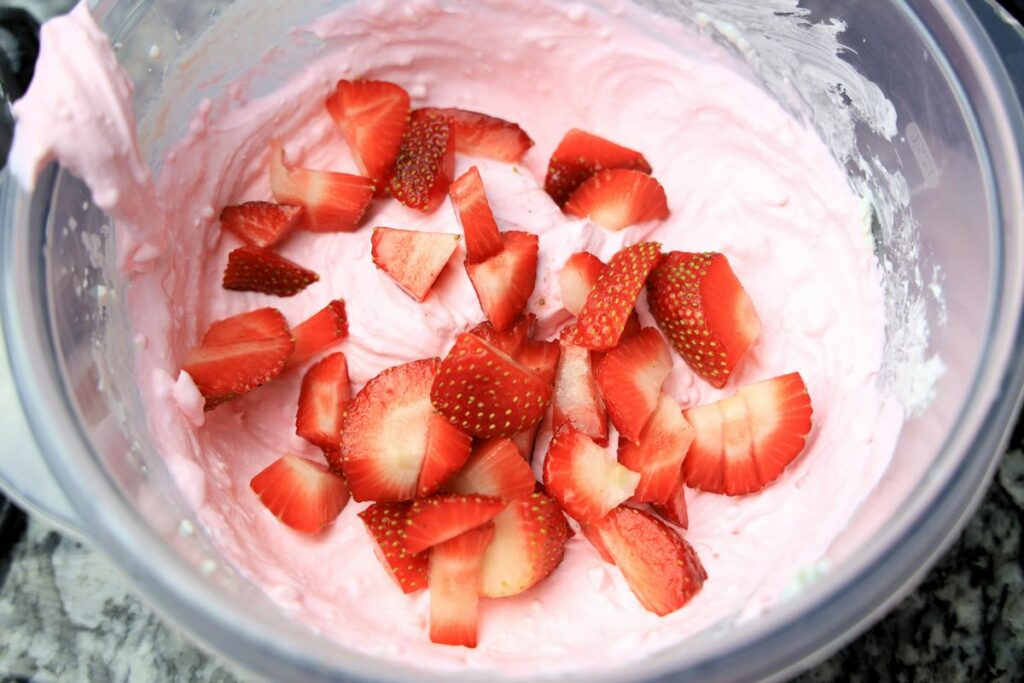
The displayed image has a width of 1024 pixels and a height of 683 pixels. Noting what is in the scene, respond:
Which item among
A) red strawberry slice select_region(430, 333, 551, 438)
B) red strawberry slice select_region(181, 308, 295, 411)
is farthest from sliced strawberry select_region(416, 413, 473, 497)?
red strawberry slice select_region(181, 308, 295, 411)

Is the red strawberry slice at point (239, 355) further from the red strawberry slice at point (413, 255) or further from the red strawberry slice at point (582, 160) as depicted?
the red strawberry slice at point (582, 160)

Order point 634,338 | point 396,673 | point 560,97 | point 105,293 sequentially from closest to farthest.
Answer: point 396,673 < point 105,293 < point 634,338 < point 560,97

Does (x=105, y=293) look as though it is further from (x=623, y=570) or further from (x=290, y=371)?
(x=623, y=570)

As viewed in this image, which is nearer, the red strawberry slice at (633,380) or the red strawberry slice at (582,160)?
the red strawberry slice at (633,380)

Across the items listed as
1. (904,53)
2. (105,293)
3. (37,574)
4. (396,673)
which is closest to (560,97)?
(904,53)

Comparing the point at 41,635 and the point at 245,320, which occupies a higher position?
the point at 245,320

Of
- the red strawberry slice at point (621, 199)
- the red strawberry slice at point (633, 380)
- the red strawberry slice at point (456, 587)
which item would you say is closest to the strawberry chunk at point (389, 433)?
the red strawberry slice at point (456, 587)

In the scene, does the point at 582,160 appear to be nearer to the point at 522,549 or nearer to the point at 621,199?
the point at 621,199
